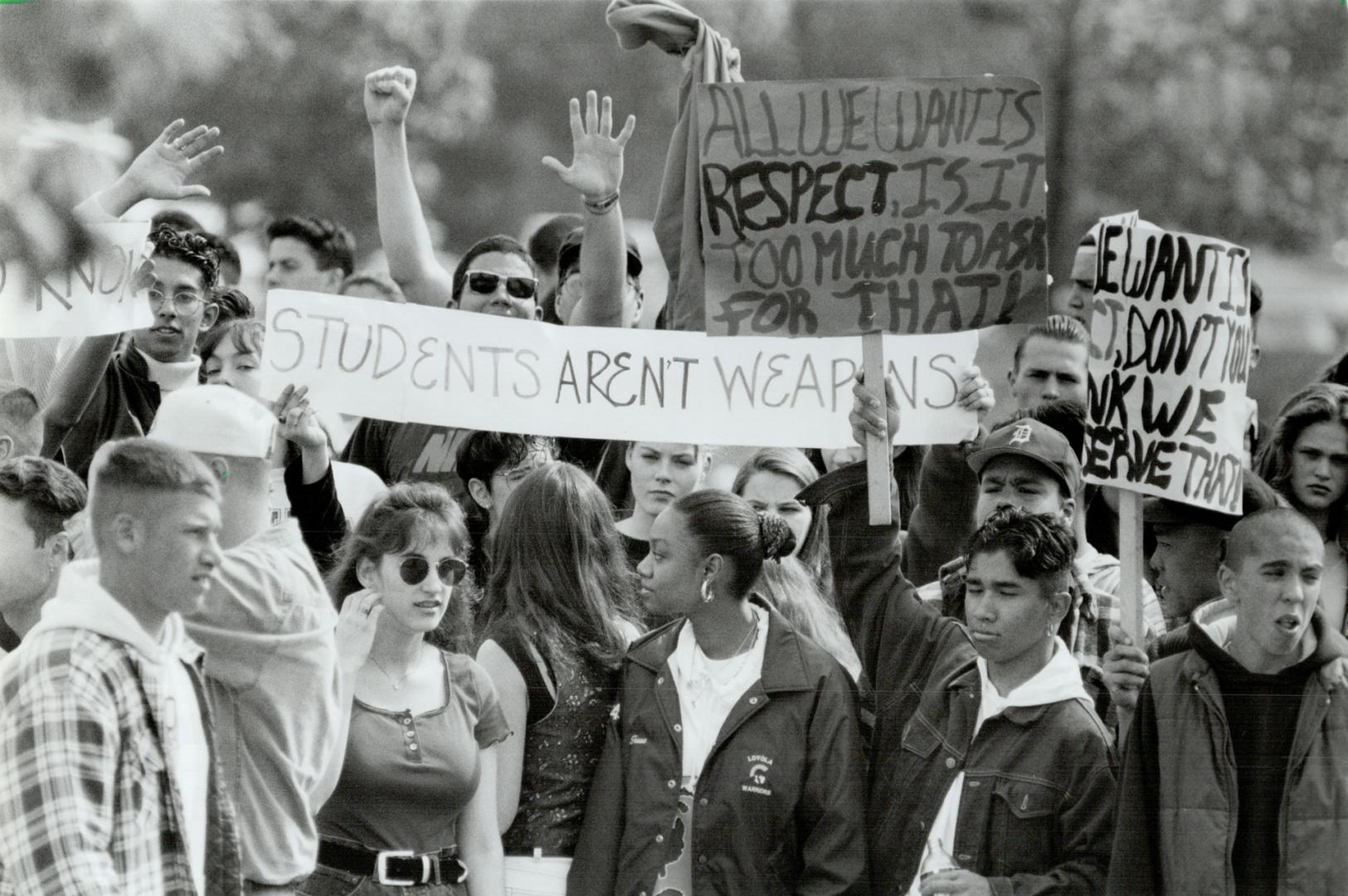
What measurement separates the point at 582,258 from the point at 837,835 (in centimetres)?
183

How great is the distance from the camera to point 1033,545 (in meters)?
4.57

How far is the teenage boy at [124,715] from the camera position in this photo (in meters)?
3.74

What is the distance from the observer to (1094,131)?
9.84 m

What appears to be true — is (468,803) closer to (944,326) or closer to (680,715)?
(680,715)

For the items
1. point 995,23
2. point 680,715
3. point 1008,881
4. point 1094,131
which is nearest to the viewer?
point 1008,881

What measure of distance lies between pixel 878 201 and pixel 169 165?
6.00 ft

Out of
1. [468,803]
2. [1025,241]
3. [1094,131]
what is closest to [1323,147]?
[1094,131]

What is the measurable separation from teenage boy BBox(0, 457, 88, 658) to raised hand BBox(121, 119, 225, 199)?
0.85m

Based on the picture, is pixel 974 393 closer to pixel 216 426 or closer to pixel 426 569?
pixel 426 569

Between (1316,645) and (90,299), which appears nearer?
(1316,645)

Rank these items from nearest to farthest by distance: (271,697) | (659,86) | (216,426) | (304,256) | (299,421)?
(271,697), (216,426), (299,421), (304,256), (659,86)

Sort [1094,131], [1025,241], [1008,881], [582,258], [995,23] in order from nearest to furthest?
1. [1008,881]
2. [1025,241]
3. [582,258]
4. [995,23]
5. [1094,131]

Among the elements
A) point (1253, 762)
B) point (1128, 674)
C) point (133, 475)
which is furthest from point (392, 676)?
point (1253, 762)

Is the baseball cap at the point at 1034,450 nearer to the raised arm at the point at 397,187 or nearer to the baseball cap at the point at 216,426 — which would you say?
the raised arm at the point at 397,187
